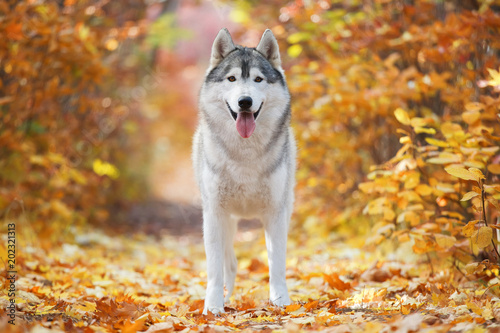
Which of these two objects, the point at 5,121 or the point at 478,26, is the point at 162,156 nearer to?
the point at 5,121

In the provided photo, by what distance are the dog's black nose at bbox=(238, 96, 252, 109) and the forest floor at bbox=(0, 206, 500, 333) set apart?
1531mm

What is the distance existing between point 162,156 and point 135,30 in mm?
12730

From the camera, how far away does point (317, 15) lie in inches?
242

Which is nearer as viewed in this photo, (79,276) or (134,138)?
(79,276)

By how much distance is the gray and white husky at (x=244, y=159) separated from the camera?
353cm

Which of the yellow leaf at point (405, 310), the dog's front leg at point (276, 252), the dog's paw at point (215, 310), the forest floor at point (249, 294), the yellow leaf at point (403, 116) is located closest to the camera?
the forest floor at point (249, 294)

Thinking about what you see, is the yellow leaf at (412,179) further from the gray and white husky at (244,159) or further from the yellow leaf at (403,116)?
the gray and white husky at (244,159)

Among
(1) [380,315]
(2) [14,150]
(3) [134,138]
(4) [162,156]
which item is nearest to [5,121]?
(2) [14,150]

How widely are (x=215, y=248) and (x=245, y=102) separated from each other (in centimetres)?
120

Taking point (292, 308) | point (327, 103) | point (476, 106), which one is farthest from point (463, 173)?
point (327, 103)

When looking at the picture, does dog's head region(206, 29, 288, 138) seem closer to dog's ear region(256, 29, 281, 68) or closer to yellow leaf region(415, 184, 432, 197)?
dog's ear region(256, 29, 281, 68)

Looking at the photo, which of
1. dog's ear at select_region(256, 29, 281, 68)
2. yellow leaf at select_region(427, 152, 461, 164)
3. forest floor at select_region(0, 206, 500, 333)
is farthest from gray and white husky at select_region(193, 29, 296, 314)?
A: yellow leaf at select_region(427, 152, 461, 164)

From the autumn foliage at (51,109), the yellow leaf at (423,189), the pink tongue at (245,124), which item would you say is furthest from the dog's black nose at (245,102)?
the autumn foliage at (51,109)

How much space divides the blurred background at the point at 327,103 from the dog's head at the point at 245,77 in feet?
3.93
